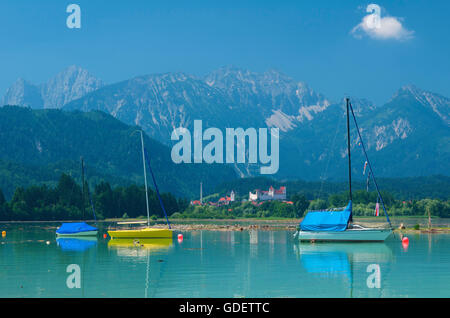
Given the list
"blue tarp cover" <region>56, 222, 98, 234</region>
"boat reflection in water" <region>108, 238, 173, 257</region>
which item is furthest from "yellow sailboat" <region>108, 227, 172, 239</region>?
"blue tarp cover" <region>56, 222, 98, 234</region>

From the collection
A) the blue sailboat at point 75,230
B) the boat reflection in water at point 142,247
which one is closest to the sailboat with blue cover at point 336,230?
the boat reflection in water at point 142,247

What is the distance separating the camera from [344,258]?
202 ft

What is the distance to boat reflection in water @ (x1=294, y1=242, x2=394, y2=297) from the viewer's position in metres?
48.0

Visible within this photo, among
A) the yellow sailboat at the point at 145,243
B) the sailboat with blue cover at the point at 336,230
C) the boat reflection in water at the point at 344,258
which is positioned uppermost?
the sailboat with blue cover at the point at 336,230

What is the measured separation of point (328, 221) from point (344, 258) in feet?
71.1

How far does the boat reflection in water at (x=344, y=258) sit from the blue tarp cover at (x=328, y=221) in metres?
2.27

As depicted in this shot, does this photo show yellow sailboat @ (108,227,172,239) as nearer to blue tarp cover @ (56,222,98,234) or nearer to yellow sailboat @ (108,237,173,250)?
yellow sailboat @ (108,237,173,250)

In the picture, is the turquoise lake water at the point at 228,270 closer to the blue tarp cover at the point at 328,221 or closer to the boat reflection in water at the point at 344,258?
the boat reflection in water at the point at 344,258

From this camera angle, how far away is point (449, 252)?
67.6 meters

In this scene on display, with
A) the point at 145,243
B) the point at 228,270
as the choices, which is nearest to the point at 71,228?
the point at 145,243

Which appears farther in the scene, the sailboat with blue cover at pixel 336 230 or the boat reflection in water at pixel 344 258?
the sailboat with blue cover at pixel 336 230

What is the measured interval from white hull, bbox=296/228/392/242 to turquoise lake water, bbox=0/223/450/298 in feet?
9.74

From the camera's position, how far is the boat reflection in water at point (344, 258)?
48003mm

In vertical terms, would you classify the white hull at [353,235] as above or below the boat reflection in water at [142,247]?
above
